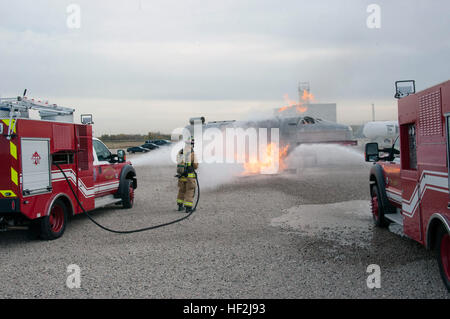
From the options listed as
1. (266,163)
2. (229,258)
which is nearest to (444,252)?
(229,258)

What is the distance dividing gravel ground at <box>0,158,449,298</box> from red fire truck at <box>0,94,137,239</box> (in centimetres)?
56

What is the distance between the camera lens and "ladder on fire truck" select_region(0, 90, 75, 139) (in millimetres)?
7133

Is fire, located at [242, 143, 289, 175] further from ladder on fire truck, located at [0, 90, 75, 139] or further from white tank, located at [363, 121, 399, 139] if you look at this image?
white tank, located at [363, 121, 399, 139]

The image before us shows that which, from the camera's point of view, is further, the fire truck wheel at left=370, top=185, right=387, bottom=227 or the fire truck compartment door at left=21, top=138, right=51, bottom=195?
the fire truck wheel at left=370, top=185, right=387, bottom=227

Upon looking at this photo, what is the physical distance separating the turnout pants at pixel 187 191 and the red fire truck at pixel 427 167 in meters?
5.31

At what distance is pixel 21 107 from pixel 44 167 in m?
1.18

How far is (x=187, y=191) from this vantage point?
10875 millimetres

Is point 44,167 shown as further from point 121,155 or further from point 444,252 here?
point 444,252

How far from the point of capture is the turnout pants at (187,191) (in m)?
10.6

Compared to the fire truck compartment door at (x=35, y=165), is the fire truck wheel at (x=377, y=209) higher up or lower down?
lower down

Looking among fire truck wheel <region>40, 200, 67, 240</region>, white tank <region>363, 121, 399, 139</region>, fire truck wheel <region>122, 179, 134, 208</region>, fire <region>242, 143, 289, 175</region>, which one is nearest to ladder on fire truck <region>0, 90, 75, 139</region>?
fire truck wheel <region>40, 200, 67, 240</region>

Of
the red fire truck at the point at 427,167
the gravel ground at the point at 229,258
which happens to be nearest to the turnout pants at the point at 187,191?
the gravel ground at the point at 229,258

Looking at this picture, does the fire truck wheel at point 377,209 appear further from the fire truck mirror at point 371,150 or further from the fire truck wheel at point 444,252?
the fire truck wheel at point 444,252
